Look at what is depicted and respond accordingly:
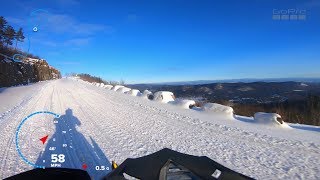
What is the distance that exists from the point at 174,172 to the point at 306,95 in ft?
36.1

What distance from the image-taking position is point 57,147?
270 inches

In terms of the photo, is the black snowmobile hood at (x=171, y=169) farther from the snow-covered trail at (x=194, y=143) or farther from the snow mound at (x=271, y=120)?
the snow mound at (x=271, y=120)

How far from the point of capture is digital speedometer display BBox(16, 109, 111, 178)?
561cm

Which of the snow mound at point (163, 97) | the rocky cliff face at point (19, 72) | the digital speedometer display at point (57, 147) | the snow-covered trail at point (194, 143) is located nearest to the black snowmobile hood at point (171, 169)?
the digital speedometer display at point (57, 147)

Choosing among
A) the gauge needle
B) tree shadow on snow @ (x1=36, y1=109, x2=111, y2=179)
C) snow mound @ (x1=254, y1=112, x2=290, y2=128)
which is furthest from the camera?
snow mound @ (x1=254, y1=112, x2=290, y2=128)

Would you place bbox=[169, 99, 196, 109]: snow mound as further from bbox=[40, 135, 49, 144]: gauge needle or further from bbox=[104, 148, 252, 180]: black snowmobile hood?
bbox=[104, 148, 252, 180]: black snowmobile hood

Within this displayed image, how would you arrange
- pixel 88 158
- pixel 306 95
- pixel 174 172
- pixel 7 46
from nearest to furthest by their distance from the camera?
pixel 174 172, pixel 88 158, pixel 306 95, pixel 7 46

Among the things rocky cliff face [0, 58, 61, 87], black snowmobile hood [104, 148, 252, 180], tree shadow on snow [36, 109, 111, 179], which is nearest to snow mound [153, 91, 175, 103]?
tree shadow on snow [36, 109, 111, 179]

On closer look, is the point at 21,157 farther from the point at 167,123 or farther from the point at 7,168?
the point at 167,123

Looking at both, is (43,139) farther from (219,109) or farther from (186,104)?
(186,104)

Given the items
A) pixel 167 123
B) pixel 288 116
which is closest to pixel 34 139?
pixel 167 123

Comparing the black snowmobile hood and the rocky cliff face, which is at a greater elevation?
the rocky cliff face

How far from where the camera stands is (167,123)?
10.4m

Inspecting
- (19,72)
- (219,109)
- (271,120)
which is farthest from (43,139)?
(19,72)
